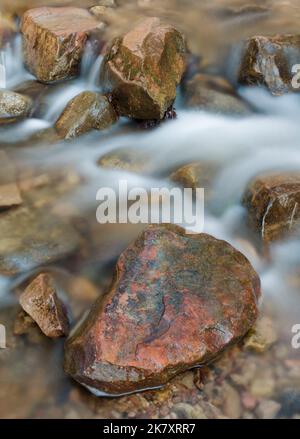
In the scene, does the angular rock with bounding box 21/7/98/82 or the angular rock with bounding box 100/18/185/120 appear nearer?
the angular rock with bounding box 100/18/185/120

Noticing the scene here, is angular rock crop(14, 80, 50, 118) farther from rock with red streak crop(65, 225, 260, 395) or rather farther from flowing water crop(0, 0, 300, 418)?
rock with red streak crop(65, 225, 260, 395)

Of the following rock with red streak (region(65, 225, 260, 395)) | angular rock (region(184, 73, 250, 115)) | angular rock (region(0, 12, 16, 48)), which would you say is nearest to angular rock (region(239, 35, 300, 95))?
angular rock (region(184, 73, 250, 115))

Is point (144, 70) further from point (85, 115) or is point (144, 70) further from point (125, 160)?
point (125, 160)

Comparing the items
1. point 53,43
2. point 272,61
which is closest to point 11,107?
point 53,43

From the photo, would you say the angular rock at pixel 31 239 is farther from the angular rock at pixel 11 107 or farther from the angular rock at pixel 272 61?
the angular rock at pixel 272 61

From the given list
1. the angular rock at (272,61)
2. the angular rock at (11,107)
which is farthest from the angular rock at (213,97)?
the angular rock at (11,107)

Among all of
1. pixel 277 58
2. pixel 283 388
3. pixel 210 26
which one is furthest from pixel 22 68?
pixel 283 388
